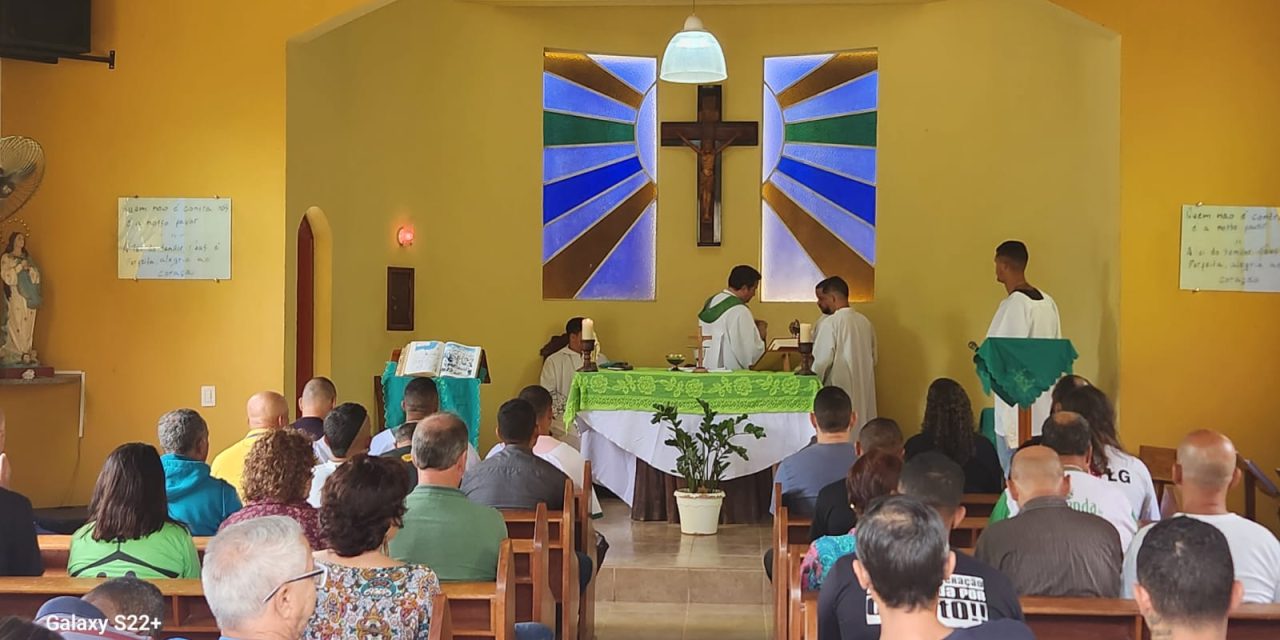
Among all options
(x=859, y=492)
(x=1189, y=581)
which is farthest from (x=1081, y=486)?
(x=1189, y=581)

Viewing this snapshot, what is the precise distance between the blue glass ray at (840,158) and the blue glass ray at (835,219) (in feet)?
0.64

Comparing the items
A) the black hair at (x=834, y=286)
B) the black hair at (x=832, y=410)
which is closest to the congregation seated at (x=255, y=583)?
the black hair at (x=832, y=410)

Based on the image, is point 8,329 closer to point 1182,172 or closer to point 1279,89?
point 1182,172

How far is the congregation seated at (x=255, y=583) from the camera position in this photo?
2242 millimetres

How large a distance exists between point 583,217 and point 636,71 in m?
1.13

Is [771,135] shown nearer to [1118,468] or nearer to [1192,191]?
[1192,191]

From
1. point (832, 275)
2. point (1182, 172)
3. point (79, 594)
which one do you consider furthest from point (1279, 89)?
point (79, 594)

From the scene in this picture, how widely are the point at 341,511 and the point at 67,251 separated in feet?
16.5

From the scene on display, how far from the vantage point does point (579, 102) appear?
975cm

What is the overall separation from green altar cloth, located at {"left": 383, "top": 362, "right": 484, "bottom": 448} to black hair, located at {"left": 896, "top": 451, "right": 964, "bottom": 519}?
13.1 ft

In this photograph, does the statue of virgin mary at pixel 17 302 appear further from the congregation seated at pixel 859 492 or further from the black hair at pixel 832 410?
the congregation seated at pixel 859 492

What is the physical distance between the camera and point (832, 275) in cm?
962

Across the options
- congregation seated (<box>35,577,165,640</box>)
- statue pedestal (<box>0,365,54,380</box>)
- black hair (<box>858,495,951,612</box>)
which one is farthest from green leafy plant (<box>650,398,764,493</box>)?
congregation seated (<box>35,577,165,640</box>)

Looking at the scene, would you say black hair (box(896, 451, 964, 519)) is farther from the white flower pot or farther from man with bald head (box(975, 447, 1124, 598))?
the white flower pot
